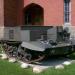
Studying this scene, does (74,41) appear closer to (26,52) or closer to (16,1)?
(26,52)

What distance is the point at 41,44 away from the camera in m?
14.1

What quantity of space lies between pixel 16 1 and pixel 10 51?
39.4ft

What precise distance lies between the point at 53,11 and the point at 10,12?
392 cm

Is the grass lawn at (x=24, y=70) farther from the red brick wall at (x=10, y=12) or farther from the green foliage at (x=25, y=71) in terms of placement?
the red brick wall at (x=10, y=12)

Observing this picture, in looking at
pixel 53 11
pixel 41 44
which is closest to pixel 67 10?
pixel 53 11

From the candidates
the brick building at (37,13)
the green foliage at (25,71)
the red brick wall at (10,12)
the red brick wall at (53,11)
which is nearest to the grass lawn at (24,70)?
the green foliage at (25,71)

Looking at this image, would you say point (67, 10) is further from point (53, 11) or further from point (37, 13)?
point (37, 13)

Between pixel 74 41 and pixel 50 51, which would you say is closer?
pixel 50 51

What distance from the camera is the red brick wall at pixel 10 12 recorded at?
27019 millimetres

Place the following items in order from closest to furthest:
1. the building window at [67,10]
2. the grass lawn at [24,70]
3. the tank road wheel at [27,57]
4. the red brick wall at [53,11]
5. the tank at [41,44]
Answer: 1. the grass lawn at [24,70]
2. the tank at [41,44]
3. the tank road wheel at [27,57]
4. the building window at [67,10]
5. the red brick wall at [53,11]

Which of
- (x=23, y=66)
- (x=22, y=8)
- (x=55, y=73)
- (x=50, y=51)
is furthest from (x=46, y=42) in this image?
(x=22, y=8)

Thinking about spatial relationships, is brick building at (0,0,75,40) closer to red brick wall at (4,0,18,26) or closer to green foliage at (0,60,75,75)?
red brick wall at (4,0,18,26)

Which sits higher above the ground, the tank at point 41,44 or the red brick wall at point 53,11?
the red brick wall at point 53,11

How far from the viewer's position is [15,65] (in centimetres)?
1388
